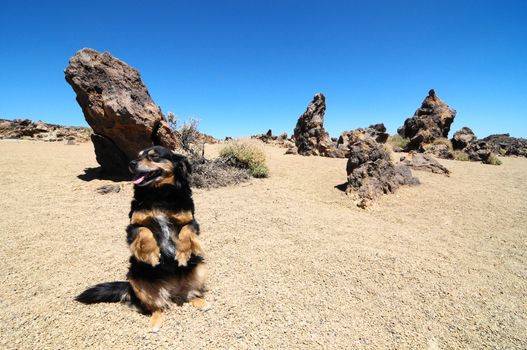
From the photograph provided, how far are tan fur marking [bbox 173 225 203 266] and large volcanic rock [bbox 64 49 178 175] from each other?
617 centimetres

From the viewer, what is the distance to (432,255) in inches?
183

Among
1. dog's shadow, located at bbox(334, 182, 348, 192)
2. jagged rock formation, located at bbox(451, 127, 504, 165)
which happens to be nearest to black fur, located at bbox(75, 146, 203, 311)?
dog's shadow, located at bbox(334, 182, 348, 192)

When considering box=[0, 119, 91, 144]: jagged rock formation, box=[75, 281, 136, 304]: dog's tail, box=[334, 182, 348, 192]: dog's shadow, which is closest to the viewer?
box=[75, 281, 136, 304]: dog's tail

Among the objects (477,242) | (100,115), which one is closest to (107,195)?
(100,115)

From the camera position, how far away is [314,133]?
18656 millimetres

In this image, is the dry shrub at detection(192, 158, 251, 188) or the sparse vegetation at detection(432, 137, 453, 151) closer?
the dry shrub at detection(192, 158, 251, 188)

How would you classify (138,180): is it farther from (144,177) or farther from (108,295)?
(108,295)

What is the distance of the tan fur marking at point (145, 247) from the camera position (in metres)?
2.64

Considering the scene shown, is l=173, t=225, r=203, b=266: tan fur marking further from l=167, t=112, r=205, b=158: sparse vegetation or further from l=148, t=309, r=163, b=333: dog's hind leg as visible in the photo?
l=167, t=112, r=205, b=158: sparse vegetation

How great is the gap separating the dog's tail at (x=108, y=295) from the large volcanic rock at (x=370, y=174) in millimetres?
5855

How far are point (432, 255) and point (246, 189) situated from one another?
5208mm

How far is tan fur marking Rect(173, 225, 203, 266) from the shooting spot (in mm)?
2797

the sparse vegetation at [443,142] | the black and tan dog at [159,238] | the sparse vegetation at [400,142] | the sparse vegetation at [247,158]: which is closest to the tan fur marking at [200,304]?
the black and tan dog at [159,238]

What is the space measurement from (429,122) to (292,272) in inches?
826
